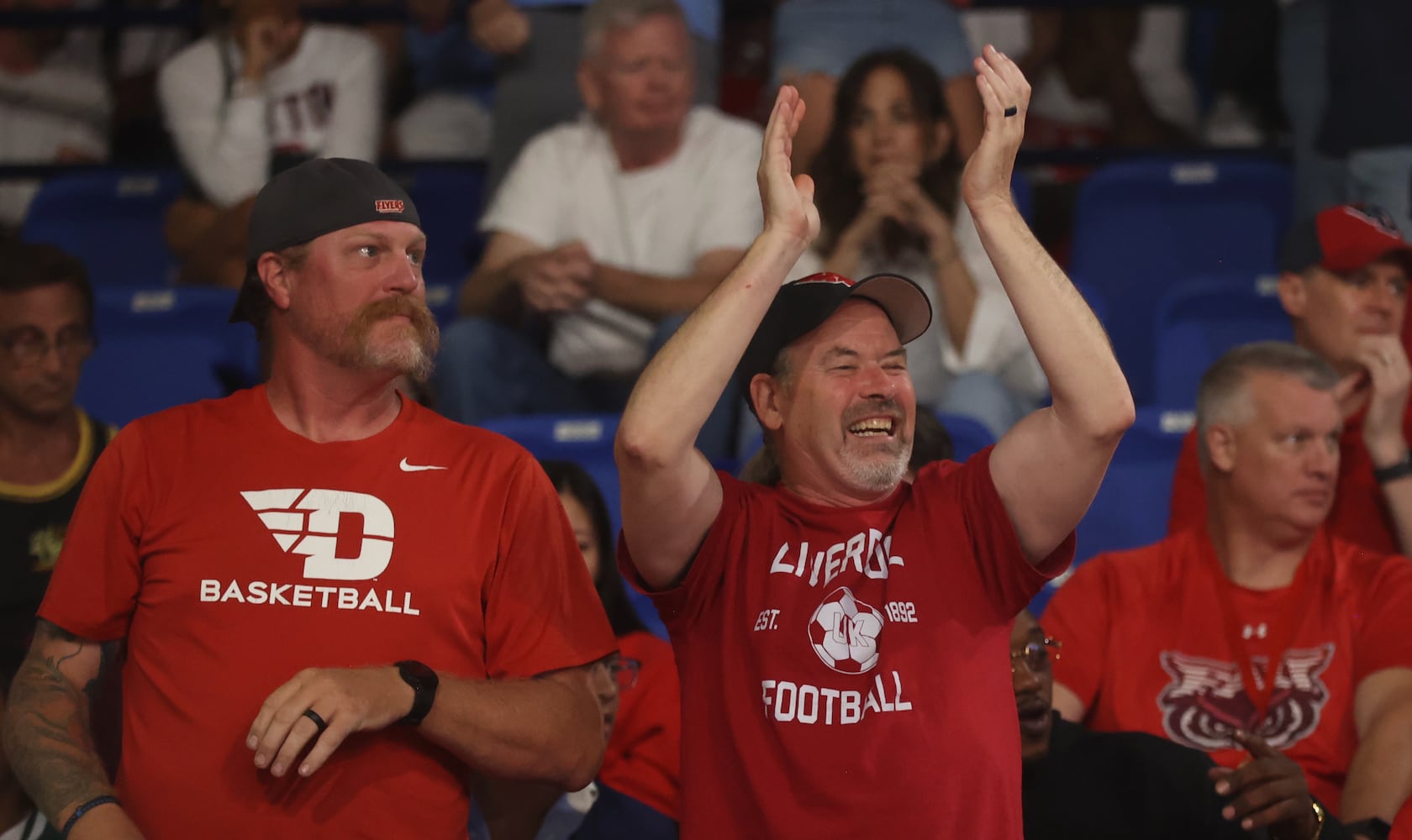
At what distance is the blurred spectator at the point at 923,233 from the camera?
4305mm

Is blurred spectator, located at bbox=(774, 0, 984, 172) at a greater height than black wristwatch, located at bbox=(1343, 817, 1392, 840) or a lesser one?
greater

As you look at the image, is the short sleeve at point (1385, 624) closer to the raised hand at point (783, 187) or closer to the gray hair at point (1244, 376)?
the gray hair at point (1244, 376)

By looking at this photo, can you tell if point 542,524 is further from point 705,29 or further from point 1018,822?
point 705,29

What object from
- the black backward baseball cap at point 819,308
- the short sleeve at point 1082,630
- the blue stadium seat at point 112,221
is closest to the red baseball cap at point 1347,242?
the short sleeve at point 1082,630

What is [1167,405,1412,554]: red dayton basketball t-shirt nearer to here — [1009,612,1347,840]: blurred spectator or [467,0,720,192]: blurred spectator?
[1009,612,1347,840]: blurred spectator

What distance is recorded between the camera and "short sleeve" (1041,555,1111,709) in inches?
128

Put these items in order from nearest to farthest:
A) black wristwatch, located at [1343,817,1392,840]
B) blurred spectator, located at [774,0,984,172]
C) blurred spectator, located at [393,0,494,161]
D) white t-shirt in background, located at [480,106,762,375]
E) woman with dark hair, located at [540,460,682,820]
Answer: black wristwatch, located at [1343,817,1392,840], woman with dark hair, located at [540,460,682,820], white t-shirt in background, located at [480,106,762,375], blurred spectator, located at [774,0,984,172], blurred spectator, located at [393,0,494,161]

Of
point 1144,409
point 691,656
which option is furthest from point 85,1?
point 691,656

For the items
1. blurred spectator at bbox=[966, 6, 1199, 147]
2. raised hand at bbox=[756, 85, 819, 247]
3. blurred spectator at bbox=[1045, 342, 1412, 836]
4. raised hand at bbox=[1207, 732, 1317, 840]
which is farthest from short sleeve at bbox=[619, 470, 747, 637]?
blurred spectator at bbox=[966, 6, 1199, 147]

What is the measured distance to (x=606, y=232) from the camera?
467 centimetres

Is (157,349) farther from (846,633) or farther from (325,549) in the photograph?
(846,633)

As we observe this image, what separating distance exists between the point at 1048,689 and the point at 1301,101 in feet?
9.87

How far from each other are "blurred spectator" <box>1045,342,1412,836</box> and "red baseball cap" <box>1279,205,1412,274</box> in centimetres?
61

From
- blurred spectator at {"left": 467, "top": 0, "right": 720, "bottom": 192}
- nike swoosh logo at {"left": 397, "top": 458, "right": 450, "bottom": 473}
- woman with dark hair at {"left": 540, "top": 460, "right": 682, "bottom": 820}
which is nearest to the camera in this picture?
nike swoosh logo at {"left": 397, "top": 458, "right": 450, "bottom": 473}
